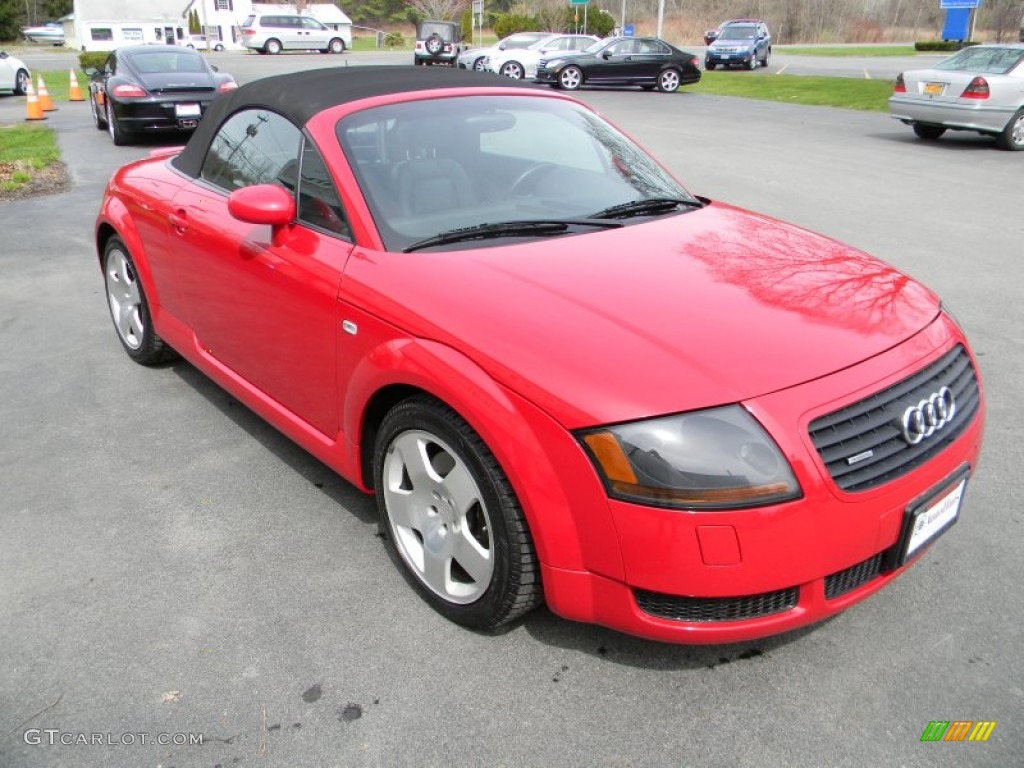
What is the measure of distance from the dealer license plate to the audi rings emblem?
186mm

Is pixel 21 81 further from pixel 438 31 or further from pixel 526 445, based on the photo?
pixel 526 445

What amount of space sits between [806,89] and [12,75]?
20.4 metres

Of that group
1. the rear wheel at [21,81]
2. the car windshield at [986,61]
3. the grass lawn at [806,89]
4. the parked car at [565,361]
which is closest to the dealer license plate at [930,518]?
the parked car at [565,361]

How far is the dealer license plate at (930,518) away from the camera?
7.70 ft

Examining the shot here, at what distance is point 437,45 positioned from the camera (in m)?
31.8

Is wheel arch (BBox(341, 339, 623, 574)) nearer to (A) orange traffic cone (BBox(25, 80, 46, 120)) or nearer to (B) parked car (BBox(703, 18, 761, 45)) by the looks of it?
(A) orange traffic cone (BBox(25, 80, 46, 120))

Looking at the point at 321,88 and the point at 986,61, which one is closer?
the point at 321,88

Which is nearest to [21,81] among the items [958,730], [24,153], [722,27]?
[24,153]

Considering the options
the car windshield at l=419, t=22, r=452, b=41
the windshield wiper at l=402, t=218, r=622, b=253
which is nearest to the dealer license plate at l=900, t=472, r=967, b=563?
the windshield wiper at l=402, t=218, r=622, b=253

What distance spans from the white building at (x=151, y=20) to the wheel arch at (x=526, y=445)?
66346 millimetres

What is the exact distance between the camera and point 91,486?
3660mm

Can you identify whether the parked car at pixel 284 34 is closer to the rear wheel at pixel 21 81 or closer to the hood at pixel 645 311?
the rear wheel at pixel 21 81

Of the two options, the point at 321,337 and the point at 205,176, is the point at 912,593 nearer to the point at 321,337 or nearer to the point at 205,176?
the point at 321,337

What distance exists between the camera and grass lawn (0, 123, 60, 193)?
10.7 meters
